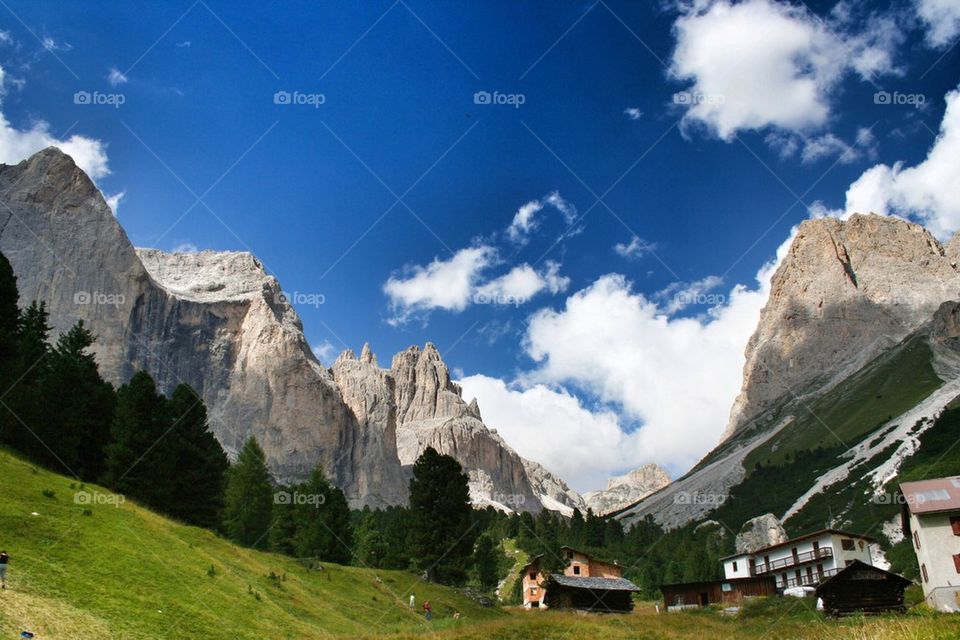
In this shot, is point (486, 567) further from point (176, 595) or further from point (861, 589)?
point (176, 595)

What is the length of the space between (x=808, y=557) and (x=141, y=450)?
69.7 m

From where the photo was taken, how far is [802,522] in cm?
15162

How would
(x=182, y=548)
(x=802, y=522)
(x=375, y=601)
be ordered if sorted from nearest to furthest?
(x=182, y=548), (x=375, y=601), (x=802, y=522)

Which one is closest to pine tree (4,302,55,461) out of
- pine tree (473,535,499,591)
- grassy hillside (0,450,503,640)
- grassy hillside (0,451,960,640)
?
grassy hillside (0,450,503,640)

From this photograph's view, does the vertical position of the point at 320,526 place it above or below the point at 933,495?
below

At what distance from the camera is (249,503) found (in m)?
68.3

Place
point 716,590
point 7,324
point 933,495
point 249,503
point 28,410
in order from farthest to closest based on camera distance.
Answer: point 716,590
point 249,503
point 7,324
point 933,495
point 28,410

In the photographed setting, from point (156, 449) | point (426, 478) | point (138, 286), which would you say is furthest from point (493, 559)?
point (138, 286)

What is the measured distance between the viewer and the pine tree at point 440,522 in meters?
67.4

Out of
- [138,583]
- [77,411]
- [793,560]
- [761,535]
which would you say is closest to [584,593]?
[793,560]

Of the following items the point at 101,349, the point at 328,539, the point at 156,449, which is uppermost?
the point at 101,349

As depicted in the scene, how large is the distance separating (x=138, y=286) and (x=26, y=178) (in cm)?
3712

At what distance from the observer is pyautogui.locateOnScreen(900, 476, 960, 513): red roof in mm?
48719

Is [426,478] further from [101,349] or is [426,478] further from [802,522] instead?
[101,349]
